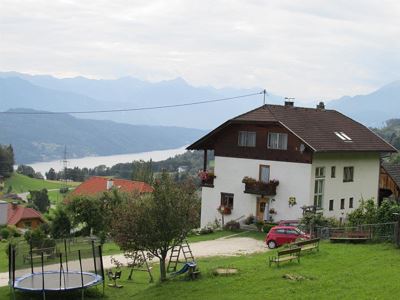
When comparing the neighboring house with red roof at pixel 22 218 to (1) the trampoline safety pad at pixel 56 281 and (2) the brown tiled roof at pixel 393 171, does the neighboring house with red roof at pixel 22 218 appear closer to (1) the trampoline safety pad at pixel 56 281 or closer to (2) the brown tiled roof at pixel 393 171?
(2) the brown tiled roof at pixel 393 171

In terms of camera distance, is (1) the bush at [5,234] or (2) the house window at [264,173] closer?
(2) the house window at [264,173]

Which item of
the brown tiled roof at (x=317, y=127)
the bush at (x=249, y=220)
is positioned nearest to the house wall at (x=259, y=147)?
the brown tiled roof at (x=317, y=127)

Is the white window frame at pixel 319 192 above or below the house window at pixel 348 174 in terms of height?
below

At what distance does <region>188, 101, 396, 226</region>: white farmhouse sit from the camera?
43.9m

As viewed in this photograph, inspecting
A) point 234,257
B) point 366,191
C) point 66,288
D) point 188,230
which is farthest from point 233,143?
point 66,288

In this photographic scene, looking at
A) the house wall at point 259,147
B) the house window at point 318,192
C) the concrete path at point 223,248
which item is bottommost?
the concrete path at point 223,248

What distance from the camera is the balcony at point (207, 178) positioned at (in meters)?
47.8

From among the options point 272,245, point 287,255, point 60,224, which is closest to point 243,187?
point 272,245

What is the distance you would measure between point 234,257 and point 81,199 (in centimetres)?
2392

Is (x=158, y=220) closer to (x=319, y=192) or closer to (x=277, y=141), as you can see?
(x=277, y=141)

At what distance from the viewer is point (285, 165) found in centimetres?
4438

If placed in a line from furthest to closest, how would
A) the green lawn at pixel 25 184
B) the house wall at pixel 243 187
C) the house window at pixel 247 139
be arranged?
the green lawn at pixel 25 184 < the house window at pixel 247 139 < the house wall at pixel 243 187

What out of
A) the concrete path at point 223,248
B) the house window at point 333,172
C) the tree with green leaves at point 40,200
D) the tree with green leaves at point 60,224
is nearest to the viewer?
the concrete path at point 223,248

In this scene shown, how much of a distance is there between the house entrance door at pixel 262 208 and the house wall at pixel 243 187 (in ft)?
0.92
